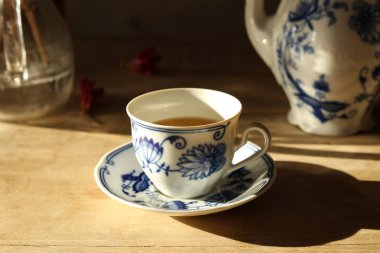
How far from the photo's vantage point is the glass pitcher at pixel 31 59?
2.53 feet

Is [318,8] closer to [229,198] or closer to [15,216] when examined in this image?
[229,198]

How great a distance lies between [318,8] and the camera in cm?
69

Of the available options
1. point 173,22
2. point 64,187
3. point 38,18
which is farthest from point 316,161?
point 173,22

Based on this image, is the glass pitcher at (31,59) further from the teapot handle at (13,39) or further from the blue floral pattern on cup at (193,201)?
the blue floral pattern on cup at (193,201)

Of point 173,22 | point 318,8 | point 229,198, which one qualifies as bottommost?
point 173,22

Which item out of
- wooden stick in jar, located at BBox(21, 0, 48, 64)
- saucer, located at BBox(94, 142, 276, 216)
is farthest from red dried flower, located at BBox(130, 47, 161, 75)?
saucer, located at BBox(94, 142, 276, 216)

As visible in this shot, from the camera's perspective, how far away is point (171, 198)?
0.57m

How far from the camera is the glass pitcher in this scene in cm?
77

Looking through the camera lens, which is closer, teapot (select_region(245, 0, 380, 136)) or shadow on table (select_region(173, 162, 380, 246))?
shadow on table (select_region(173, 162, 380, 246))

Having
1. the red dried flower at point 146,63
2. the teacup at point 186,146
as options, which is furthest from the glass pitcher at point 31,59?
the teacup at point 186,146

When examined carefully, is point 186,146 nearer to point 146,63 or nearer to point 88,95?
point 88,95

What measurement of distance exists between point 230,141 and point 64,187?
176mm

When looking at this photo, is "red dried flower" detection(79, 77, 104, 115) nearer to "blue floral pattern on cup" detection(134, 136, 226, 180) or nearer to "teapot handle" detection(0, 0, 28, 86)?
"teapot handle" detection(0, 0, 28, 86)

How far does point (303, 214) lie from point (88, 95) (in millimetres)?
380
